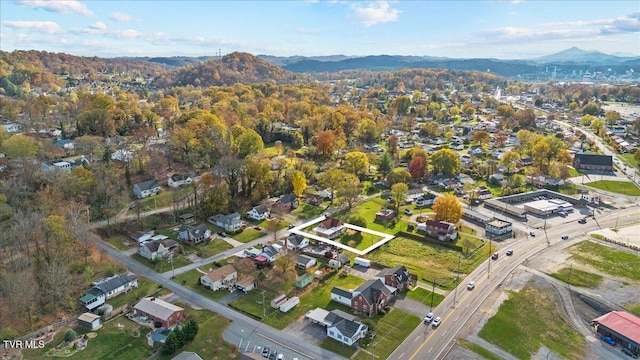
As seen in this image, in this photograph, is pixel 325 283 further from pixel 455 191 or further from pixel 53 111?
pixel 53 111

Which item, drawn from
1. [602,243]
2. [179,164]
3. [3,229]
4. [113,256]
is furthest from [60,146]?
[602,243]

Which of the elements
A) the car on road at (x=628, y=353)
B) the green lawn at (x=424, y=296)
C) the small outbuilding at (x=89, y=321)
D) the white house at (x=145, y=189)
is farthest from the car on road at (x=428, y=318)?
the white house at (x=145, y=189)

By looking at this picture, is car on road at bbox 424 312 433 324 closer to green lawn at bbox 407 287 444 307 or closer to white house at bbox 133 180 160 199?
green lawn at bbox 407 287 444 307

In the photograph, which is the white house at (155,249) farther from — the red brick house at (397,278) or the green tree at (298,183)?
the red brick house at (397,278)

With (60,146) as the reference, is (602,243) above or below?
below

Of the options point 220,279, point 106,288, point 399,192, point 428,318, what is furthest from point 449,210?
point 106,288

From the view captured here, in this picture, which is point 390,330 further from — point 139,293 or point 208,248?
point 208,248

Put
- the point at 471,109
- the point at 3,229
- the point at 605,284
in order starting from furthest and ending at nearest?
the point at 471,109 → the point at 3,229 → the point at 605,284
